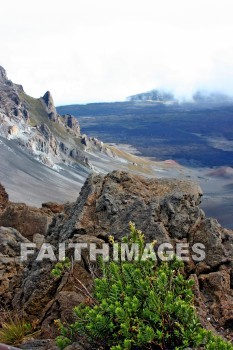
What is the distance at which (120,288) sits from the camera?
25.4 ft

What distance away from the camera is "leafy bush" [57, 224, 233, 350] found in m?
7.08

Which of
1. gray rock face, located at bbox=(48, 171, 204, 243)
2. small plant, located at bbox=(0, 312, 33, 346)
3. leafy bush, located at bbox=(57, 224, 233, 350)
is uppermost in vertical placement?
gray rock face, located at bbox=(48, 171, 204, 243)

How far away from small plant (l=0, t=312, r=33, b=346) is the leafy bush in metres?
2.34

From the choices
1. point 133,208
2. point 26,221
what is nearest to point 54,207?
point 26,221

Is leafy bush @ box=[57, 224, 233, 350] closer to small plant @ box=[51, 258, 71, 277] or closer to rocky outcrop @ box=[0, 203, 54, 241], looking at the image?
small plant @ box=[51, 258, 71, 277]

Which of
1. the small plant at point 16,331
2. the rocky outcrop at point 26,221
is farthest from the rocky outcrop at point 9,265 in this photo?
the rocky outcrop at point 26,221

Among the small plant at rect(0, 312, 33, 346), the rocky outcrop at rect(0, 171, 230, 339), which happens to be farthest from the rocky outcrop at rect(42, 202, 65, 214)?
the small plant at rect(0, 312, 33, 346)

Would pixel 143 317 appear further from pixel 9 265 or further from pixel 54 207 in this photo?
pixel 54 207

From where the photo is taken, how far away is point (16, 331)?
400 inches

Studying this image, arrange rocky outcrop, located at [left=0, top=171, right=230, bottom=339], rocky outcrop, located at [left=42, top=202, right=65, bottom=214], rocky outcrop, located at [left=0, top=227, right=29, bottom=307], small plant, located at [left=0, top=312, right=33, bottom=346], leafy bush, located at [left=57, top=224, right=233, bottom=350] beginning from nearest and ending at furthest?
1. leafy bush, located at [left=57, top=224, right=233, bottom=350]
2. small plant, located at [left=0, top=312, right=33, bottom=346]
3. rocky outcrop, located at [left=0, top=171, right=230, bottom=339]
4. rocky outcrop, located at [left=0, top=227, right=29, bottom=307]
5. rocky outcrop, located at [left=42, top=202, right=65, bottom=214]

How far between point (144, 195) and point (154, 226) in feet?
6.19

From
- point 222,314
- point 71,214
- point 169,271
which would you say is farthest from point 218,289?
point 71,214

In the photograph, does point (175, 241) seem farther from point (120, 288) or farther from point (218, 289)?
point (120, 288)

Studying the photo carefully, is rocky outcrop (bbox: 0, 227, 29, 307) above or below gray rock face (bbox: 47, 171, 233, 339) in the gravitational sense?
below
